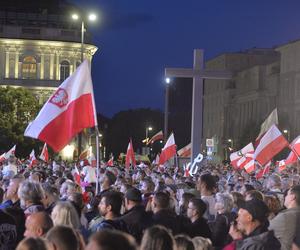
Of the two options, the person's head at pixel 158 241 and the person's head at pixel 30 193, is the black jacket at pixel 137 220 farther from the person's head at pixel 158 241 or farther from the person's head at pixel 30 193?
the person's head at pixel 158 241

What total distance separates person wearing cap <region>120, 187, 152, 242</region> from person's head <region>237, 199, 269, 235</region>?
136cm

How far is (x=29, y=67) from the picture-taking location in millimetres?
86562

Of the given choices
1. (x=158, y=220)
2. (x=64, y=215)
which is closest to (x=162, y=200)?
(x=158, y=220)

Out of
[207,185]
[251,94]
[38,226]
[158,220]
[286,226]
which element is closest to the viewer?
[38,226]

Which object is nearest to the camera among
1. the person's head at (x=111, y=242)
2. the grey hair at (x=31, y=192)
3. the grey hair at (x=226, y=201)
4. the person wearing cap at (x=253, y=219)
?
the person's head at (x=111, y=242)

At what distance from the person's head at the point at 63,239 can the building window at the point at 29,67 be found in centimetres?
8193

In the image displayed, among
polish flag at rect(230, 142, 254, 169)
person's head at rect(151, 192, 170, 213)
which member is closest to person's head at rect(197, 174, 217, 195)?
person's head at rect(151, 192, 170, 213)

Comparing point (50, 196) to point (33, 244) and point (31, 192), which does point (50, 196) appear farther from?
point (33, 244)

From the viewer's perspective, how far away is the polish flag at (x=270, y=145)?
18800 millimetres

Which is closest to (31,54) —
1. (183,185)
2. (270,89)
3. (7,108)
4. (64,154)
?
(64,154)

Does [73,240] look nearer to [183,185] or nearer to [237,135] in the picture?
[183,185]

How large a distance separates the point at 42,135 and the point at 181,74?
784 inches

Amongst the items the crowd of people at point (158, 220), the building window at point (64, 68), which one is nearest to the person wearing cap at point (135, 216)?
the crowd of people at point (158, 220)

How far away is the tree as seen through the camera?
2606 inches
